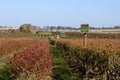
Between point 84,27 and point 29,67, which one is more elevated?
point 84,27

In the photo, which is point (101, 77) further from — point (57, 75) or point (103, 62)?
point (57, 75)

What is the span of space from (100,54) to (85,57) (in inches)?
185

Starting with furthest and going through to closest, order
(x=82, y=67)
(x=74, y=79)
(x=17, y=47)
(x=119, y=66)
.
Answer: (x=17, y=47)
(x=82, y=67)
(x=74, y=79)
(x=119, y=66)

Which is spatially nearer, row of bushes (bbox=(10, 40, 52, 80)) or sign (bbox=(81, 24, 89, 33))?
row of bushes (bbox=(10, 40, 52, 80))

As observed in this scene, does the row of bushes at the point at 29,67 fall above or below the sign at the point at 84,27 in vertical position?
below

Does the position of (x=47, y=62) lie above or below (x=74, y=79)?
above

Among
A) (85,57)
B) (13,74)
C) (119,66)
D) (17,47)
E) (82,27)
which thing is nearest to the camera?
(119,66)

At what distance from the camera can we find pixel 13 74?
13547 mm

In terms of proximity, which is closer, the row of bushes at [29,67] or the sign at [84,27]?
the row of bushes at [29,67]

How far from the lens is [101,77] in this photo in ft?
49.0

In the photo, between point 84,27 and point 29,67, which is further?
point 84,27

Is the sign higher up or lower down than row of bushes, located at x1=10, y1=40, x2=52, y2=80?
higher up

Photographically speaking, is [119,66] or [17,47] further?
[17,47]

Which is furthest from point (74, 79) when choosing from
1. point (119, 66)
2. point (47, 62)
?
point (119, 66)
